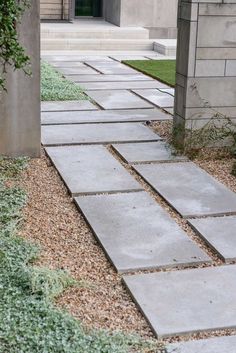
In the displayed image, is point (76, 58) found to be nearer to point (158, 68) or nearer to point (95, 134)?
point (158, 68)

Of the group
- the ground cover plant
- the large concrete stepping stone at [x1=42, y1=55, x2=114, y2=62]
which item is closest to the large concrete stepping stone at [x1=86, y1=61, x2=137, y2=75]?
the large concrete stepping stone at [x1=42, y1=55, x2=114, y2=62]

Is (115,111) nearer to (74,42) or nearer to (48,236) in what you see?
(48,236)

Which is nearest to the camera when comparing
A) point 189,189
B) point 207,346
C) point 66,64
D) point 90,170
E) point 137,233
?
point 207,346

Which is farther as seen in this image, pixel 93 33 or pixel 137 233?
pixel 93 33

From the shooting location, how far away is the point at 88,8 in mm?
17875

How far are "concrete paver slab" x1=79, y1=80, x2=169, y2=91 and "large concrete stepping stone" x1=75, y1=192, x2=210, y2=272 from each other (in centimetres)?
468

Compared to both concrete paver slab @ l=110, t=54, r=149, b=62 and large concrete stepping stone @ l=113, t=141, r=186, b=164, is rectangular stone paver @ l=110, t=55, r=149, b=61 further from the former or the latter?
large concrete stepping stone @ l=113, t=141, r=186, b=164

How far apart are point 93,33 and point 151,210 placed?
10.9m

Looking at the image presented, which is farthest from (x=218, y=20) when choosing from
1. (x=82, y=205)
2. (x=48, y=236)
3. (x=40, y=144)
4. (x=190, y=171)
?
(x=48, y=236)

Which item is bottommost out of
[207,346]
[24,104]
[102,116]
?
[207,346]

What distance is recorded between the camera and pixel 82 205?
15.2ft

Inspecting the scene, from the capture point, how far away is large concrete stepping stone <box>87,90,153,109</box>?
8152 mm

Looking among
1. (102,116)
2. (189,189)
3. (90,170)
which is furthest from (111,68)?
(189,189)

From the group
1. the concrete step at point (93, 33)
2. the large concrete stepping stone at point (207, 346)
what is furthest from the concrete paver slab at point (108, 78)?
the large concrete stepping stone at point (207, 346)
